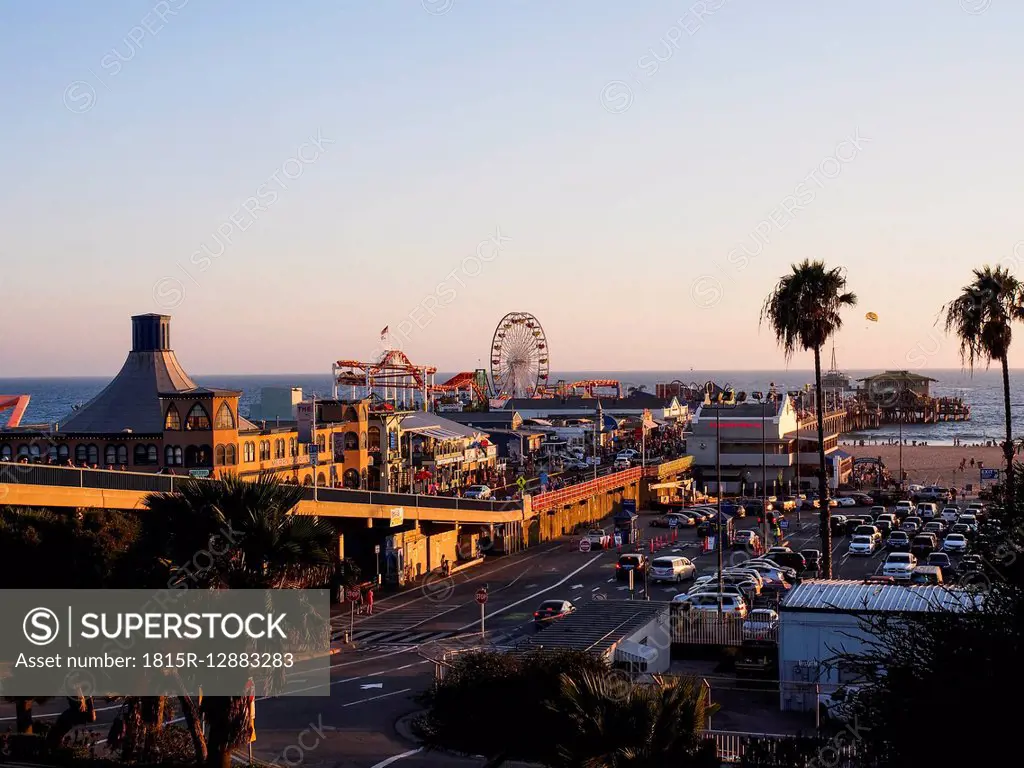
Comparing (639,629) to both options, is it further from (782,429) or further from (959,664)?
(782,429)

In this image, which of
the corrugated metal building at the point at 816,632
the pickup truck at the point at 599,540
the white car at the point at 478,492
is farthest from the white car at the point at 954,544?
the corrugated metal building at the point at 816,632

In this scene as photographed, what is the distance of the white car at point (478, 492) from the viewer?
225 ft

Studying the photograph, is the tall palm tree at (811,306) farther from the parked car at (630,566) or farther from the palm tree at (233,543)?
the palm tree at (233,543)

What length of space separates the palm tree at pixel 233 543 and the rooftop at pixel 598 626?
6383mm

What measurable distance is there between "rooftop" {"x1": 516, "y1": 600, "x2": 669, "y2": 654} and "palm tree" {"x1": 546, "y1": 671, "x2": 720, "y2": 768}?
24.8 feet

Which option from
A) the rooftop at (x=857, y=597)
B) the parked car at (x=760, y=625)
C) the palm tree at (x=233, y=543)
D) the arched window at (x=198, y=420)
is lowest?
the parked car at (x=760, y=625)

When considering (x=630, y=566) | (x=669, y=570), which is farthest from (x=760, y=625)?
(x=630, y=566)

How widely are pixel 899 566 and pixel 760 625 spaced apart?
16482 millimetres

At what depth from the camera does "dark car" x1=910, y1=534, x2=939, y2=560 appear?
57281mm

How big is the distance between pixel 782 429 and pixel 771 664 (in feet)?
206

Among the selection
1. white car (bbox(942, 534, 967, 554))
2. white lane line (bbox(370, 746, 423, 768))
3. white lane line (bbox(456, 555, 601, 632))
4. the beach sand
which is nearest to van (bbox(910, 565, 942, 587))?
white car (bbox(942, 534, 967, 554))

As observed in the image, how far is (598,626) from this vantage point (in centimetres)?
3080

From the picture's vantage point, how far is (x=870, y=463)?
119 m

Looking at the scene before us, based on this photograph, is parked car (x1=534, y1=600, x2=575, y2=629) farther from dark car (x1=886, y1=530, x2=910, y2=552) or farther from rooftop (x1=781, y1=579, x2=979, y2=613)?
dark car (x1=886, y1=530, x2=910, y2=552)
